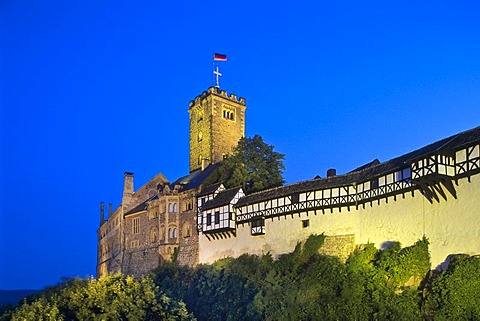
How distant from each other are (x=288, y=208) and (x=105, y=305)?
15725mm

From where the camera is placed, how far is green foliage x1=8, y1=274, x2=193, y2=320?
84.1 ft

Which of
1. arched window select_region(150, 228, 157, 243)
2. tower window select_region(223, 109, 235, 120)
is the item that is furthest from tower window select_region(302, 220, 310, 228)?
tower window select_region(223, 109, 235, 120)

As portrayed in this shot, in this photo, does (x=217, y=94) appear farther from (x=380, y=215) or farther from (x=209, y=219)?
(x=380, y=215)

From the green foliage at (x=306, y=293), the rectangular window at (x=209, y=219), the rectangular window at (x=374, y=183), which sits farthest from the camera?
the rectangular window at (x=209, y=219)

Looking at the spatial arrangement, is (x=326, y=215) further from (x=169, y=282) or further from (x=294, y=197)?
(x=169, y=282)

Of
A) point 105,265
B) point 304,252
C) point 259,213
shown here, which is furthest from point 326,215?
point 105,265

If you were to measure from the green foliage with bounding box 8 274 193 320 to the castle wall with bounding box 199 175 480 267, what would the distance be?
1145 centimetres

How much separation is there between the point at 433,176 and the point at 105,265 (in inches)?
1809

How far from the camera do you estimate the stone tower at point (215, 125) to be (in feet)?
205

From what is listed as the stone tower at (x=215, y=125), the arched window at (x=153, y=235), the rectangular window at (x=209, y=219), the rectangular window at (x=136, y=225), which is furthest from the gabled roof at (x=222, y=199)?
the stone tower at (x=215, y=125)

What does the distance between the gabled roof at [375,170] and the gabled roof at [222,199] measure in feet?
2.75

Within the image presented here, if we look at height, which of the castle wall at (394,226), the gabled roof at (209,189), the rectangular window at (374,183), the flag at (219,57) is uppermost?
the flag at (219,57)

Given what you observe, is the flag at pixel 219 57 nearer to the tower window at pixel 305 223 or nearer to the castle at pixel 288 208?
the castle at pixel 288 208

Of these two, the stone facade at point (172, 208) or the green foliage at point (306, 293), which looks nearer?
the green foliage at point (306, 293)
